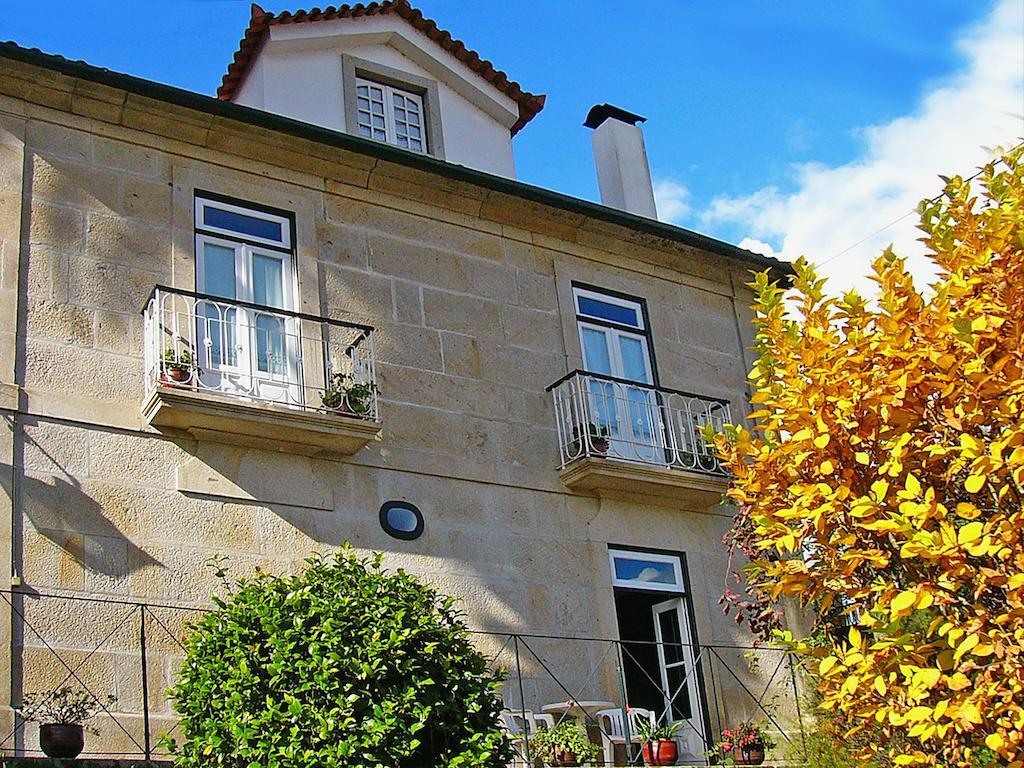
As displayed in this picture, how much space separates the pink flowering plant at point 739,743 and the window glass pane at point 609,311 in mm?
4337

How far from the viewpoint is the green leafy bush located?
674cm

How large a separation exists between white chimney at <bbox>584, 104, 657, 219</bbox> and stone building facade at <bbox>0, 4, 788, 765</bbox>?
1.25 metres

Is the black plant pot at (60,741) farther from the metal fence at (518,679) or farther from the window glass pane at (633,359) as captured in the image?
the window glass pane at (633,359)

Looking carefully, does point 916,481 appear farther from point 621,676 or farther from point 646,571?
point 646,571

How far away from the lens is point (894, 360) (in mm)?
5086

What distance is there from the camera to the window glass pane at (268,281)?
34.8 ft

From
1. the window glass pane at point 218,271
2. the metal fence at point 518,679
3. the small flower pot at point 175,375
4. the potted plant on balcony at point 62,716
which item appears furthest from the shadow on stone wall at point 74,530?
the window glass pane at point 218,271

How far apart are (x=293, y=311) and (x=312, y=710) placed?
4276mm

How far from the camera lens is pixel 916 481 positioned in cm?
475

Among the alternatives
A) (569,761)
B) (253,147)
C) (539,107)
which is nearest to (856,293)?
(569,761)

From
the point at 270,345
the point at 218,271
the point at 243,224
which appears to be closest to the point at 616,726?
the point at 270,345

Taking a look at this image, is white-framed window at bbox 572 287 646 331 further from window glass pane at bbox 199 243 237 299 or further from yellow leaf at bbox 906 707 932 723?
yellow leaf at bbox 906 707 932 723

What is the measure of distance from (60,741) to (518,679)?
12.3 ft

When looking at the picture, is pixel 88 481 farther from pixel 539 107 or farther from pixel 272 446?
pixel 539 107
